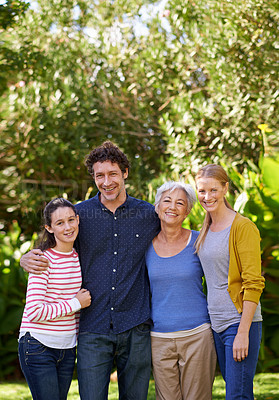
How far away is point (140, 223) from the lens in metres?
3.07

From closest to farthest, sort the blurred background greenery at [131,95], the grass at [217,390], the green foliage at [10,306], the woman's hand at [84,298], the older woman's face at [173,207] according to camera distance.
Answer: the woman's hand at [84,298] < the older woman's face at [173,207] < the grass at [217,390] < the green foliage at [10,306] < the blurred background greenery at [131,95]

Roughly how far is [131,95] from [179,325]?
5898 mm

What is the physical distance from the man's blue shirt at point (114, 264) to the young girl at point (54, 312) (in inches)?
4.5

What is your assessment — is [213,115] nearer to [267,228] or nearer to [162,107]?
[162,107]

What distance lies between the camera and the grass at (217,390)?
437 cm

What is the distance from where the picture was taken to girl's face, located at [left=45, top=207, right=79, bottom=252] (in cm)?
274

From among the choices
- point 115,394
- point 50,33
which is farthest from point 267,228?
point 50,33

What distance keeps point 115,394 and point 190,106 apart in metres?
4.40

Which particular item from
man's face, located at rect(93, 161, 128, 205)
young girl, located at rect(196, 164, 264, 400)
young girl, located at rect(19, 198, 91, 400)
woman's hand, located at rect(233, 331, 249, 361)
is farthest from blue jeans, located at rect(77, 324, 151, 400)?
man's face, located at rect(93, 161, 128, 205)

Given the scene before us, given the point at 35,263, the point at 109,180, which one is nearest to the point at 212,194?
the point at 109,180

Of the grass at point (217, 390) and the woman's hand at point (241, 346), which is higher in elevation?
the woman's hand at point (241, 346)

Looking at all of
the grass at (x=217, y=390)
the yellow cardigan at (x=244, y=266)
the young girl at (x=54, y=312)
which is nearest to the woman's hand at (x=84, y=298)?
the young girl at (x=54, y=312)

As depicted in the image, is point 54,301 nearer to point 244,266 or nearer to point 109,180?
point 109,180

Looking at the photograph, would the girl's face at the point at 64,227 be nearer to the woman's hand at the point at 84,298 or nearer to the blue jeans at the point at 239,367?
the woman's hand at the point at 84,298
